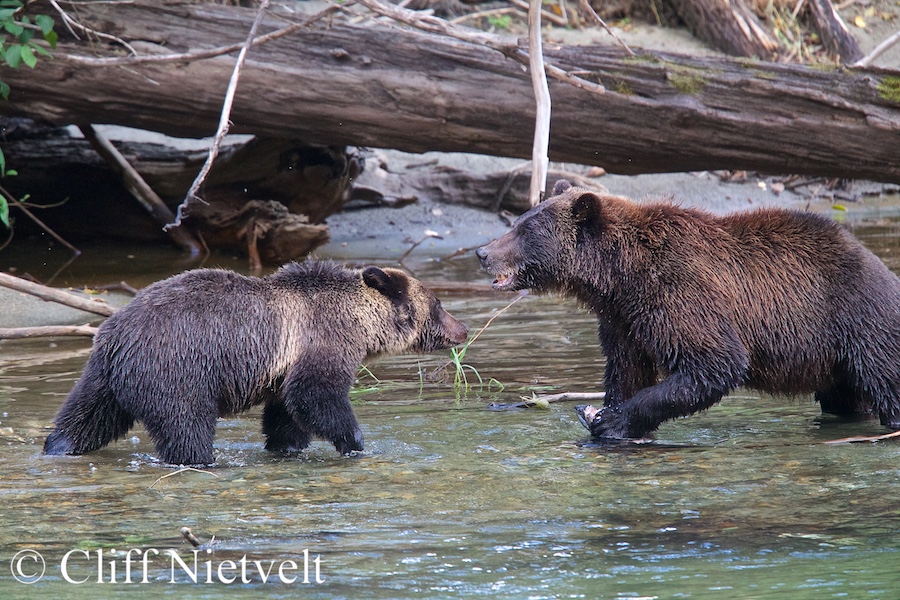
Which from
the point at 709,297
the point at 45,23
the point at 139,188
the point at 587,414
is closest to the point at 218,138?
the point at 45,23

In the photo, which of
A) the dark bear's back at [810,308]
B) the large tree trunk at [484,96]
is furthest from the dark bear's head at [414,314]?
the large tree trunk at [484,96]

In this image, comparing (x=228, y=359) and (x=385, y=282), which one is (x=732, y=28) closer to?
(x=385, y=282)

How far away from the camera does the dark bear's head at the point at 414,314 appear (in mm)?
6512

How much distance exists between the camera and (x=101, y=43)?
10086 mm

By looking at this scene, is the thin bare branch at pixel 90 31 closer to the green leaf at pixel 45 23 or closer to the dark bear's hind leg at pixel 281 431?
the green leaf at pixel 45 23

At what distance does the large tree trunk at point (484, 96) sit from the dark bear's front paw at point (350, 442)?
4.88 metres

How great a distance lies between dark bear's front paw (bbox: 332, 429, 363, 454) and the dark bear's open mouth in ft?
3.90

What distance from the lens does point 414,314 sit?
21.9ft

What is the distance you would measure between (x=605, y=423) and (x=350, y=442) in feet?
4.65

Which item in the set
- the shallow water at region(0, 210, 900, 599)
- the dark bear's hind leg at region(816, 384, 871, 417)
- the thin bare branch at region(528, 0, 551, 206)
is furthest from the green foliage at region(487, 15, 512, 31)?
the dark bear's hind leg at region(816, 384, 871, 417)

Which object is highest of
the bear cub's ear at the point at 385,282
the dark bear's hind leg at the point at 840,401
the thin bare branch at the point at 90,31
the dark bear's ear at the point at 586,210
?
the thin bare branch at the point at 90,31

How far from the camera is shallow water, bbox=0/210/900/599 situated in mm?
3984

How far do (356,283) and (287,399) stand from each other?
88 centimetres

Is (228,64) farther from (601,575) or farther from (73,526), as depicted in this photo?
(601,575)
